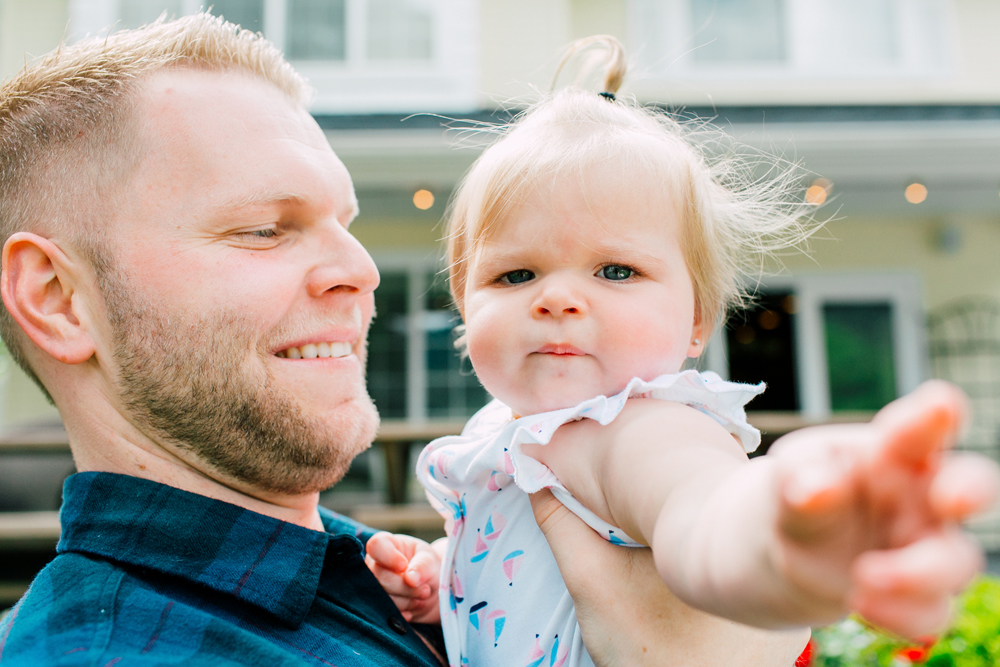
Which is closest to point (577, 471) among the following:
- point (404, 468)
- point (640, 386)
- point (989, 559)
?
point (640, 386)

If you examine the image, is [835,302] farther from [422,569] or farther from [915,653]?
[422,569]

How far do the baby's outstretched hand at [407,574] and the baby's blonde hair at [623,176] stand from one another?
22.0 inches

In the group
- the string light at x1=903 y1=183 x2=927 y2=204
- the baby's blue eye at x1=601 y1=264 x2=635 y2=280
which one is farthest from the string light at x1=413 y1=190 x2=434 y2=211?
the baby's blue eye at x1=601 y1=264 x2=635 y2=280

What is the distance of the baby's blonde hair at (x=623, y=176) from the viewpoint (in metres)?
1.26

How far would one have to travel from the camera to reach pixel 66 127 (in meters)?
1.34

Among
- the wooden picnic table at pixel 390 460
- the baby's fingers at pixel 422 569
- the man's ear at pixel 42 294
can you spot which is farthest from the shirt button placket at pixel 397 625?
the wooden picnic table at pixel 390 460

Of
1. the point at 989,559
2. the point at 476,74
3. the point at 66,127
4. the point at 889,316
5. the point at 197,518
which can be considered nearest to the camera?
the point at 197,518

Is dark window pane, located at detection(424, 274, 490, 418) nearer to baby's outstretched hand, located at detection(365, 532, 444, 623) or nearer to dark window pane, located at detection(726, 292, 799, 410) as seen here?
dark window pane, located at detection(726, 292, 799, 410)

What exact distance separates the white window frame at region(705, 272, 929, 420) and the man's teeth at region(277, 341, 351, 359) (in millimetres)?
7082

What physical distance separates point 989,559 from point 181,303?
324 inches

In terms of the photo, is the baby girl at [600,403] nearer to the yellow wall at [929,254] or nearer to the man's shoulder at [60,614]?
the man's shoulder at [60,614]

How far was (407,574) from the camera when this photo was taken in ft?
4.80

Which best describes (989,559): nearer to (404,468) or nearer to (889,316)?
(889,316)

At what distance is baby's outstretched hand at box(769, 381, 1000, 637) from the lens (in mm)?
444
